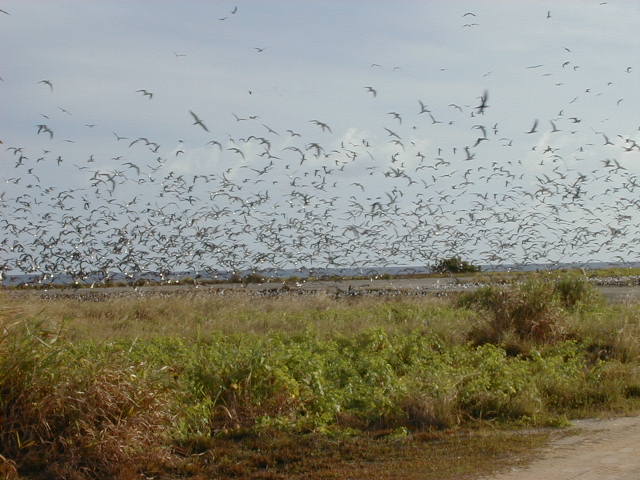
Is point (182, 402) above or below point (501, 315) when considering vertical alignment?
above

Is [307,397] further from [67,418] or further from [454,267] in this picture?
[454,267]

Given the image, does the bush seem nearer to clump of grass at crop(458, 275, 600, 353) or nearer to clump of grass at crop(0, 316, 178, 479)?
clump of grass at crop(458, 275, 600, 353)

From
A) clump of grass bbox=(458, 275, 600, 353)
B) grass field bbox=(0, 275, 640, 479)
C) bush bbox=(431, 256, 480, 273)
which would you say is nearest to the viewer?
grass field bbox=(0, 275, 640, 479)

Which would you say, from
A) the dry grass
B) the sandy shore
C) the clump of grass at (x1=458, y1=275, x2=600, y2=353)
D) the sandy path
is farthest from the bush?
the sandy path

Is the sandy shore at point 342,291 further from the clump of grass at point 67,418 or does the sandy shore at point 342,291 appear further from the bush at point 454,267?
the clump of grass at point 67,418

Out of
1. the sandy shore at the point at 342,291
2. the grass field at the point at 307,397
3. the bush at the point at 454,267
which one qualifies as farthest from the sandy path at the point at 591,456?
the bush at the point at 454,267

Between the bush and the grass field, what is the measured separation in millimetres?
45138

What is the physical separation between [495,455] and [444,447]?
0.66 m

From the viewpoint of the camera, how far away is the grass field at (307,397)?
31.2ft

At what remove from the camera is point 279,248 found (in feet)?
109

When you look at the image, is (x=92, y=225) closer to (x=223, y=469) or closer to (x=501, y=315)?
(x=501, y=315)

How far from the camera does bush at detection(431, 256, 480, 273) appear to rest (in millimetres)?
Answer: 64000

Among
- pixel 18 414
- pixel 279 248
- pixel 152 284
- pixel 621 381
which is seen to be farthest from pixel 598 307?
pixel 152 284

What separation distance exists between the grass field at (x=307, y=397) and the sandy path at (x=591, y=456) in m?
0.35
